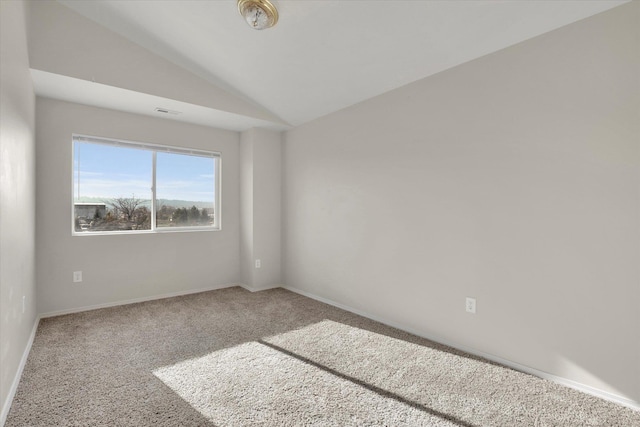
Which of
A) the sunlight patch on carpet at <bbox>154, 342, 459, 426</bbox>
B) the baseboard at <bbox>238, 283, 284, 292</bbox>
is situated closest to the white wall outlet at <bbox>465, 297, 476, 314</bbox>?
the sunlight patch on carpet at <bbox>154, 342, 459, 426</bbox>

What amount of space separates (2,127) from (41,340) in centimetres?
186

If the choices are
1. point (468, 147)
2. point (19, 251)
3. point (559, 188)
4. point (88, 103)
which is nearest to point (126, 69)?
point (88, 103)

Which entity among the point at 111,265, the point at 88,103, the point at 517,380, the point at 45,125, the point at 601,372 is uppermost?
the point at 88,103

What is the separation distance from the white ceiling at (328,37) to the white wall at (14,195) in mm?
778

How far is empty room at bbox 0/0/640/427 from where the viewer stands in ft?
5.76

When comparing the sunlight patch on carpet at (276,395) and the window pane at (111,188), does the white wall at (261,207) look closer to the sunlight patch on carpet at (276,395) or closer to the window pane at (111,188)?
the window pane at (111,188)

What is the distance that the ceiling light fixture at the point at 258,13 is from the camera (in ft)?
6.97

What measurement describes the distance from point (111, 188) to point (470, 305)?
12.5 feet

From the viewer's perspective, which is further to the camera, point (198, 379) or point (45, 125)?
point (45, 125)

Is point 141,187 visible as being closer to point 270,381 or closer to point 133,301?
point 133,301

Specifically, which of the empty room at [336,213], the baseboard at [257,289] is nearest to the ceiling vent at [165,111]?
the empty room at [336,213]

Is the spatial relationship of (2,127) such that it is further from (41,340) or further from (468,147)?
(468,147)

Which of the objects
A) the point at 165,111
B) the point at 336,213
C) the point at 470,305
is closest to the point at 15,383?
the point at 165,111

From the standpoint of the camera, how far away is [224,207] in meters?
4.27
